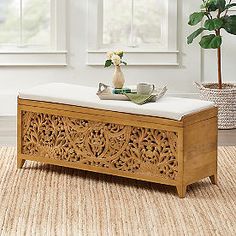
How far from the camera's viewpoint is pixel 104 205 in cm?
414

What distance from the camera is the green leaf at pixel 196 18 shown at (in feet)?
19.7

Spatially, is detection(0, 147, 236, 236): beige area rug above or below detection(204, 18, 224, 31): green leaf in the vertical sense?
below

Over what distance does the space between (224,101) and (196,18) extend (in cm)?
65

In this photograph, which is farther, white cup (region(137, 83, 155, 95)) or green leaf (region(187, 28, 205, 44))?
green leaf (region(187, 28, 205, 44))

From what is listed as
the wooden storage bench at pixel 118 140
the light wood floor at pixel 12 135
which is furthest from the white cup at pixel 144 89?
the light wood floor at pixel 12 135

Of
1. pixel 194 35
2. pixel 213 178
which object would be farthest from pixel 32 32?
pixel 213 178

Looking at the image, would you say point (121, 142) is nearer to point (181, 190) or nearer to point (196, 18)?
point (181, 190)

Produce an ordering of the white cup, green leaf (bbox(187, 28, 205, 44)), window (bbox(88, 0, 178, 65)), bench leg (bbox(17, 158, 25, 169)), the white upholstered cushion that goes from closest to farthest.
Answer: the white upholstered cushion, the white cup, bench leg (bbox(17, 158, 25, 169)), green leaf (bbox(187, 28, 205, 44)), window (bbox(88, 0, 178, 65))

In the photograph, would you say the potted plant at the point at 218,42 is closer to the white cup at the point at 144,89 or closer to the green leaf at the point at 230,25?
the green leaf at the point at 230,25

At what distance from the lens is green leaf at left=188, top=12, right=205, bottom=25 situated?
5.99m

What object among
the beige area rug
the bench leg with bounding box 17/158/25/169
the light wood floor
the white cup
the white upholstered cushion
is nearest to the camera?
the beige area rug

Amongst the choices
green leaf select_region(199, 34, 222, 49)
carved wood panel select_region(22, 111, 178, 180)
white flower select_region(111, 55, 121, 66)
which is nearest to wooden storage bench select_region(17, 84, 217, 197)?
carved wood panel select_region(22, 111, 178, 180)

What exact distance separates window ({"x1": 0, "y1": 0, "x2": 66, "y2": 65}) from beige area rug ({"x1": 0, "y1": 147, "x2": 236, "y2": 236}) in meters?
1.69

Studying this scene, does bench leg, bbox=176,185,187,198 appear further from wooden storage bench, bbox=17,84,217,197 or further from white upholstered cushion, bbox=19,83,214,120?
white upholstered cushion, bbox=19,83,214,120
